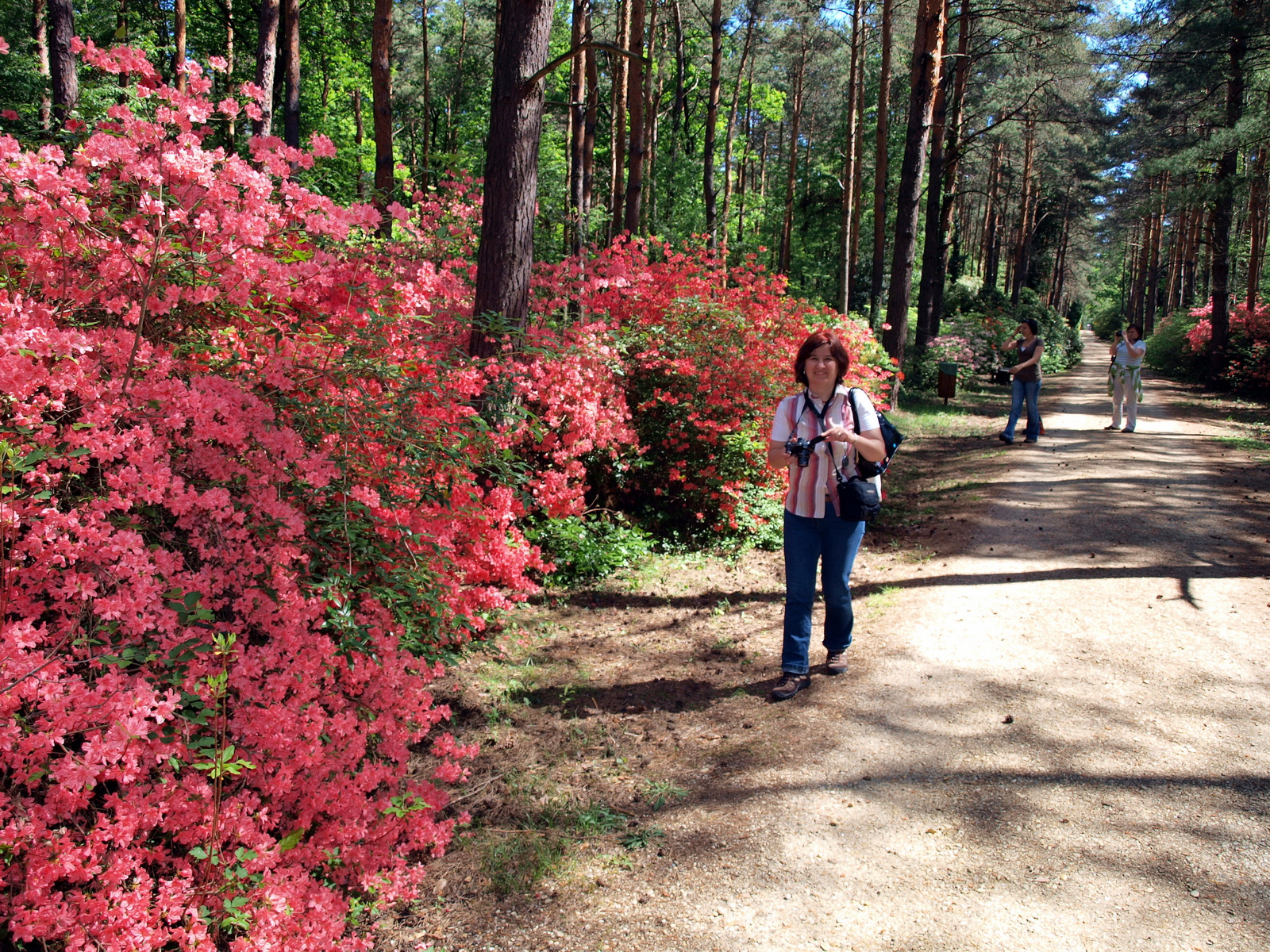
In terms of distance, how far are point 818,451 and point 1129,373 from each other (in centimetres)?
1042

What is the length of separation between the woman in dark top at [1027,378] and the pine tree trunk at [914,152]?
66.4 inches

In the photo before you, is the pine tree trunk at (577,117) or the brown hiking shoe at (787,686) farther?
the pine tree trunk at (577,117)

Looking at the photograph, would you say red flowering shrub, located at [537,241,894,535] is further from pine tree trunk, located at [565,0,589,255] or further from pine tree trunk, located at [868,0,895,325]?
pine tree trunk, located at [868,0,895,325]

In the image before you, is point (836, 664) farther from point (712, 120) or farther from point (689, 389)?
point (712, 120)

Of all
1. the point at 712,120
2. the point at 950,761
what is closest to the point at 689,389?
the point at 950,761

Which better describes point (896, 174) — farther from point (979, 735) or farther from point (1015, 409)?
point (979, 735)

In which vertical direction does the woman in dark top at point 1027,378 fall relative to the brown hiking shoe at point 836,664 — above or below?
above

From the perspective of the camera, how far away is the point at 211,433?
256cm

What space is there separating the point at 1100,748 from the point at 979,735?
0.52m

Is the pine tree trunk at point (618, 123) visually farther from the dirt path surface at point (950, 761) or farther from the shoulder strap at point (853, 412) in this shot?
the shoulder strap at point (853, 412)

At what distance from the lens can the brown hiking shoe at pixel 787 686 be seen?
447cm

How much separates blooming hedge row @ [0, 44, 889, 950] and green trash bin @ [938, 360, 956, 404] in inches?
577

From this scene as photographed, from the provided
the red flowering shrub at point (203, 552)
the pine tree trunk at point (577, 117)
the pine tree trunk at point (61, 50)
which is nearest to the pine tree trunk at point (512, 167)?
the red flowering shrub at point (203, 552)

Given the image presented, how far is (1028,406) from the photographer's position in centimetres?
1160
